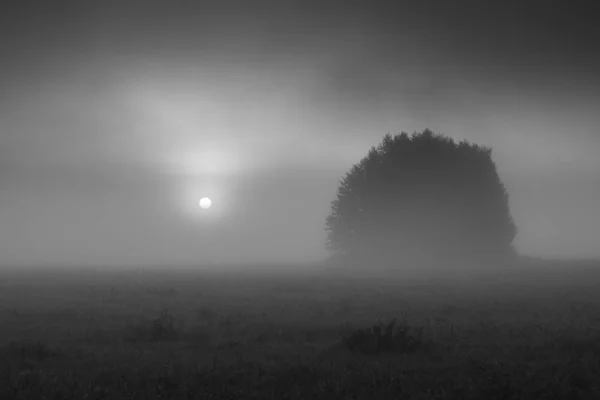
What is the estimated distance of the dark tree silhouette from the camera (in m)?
62.3

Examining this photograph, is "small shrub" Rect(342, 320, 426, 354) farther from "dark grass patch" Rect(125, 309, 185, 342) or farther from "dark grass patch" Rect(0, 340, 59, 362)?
"dark grass patch" Rect(0, 340, 59, 362)

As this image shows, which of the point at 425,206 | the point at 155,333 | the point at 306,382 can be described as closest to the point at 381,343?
the point at 306,382

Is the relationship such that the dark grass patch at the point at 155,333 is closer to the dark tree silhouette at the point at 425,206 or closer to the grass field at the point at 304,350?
the grass field at the point at 304,350

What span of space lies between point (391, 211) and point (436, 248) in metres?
7.39

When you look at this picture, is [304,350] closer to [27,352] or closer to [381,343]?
[381,343]

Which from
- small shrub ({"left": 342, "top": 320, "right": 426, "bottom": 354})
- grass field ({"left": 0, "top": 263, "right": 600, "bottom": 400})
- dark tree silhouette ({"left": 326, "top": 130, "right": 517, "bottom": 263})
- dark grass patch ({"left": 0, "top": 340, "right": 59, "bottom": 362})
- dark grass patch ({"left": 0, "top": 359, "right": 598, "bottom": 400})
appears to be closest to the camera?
dark grass patch ({"left": 0, "top": 359, "right": 598, "bottom": 400})

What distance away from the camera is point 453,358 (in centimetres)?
1280

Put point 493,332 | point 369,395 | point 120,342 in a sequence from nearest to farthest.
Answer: point 369,395 < point 120,342 < point 493,332

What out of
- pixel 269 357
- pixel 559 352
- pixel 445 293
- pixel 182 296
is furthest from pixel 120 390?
pixel 445 293

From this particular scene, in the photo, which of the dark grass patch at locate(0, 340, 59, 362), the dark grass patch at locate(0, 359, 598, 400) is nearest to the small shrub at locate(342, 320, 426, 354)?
the dark grass patch at locate(0, 359, 598, 400)

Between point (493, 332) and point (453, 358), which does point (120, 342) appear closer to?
point (453, 358)

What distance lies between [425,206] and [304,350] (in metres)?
51.2

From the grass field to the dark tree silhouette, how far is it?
1441 inches

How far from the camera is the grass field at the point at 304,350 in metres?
9.95
